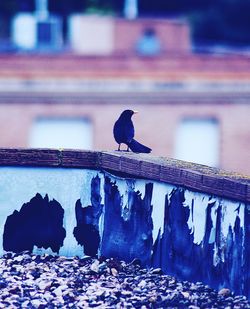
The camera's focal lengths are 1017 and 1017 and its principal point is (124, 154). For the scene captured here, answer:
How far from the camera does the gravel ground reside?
7.05 m

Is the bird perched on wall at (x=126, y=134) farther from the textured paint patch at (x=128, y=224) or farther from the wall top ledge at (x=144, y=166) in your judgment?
the textured paint patch at (x=128, y=224)

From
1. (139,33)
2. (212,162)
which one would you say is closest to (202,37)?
(139,33)

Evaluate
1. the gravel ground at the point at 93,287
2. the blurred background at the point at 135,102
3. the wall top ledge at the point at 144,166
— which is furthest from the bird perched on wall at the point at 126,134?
the blurred background at the point at 135,102

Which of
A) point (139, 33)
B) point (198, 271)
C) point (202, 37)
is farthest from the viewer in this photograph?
point (202, 37)

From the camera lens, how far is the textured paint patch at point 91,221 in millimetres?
8352

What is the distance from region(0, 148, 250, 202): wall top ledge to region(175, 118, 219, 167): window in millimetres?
18906

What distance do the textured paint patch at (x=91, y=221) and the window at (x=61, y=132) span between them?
1749cm

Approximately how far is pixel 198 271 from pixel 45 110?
1902cm

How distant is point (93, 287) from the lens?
7.56 metres

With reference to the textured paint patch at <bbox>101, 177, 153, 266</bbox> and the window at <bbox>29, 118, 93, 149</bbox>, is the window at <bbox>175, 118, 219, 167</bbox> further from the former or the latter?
the textured paint patch at <bbox>101, 177, 153, 266</bbox>

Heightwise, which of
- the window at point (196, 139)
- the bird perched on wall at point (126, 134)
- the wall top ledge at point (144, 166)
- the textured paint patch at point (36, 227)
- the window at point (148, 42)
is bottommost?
the window at point (196, 139)

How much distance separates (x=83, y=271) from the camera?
26.2 feet

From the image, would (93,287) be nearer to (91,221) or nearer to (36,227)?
(91,221)

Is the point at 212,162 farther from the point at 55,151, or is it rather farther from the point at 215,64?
the point at 55,151
